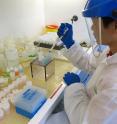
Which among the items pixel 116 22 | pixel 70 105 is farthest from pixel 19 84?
pixel 116 22

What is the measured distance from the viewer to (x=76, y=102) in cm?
101

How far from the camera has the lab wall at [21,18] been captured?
149 cm

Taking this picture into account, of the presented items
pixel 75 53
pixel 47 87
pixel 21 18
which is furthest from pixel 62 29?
pixel 21 18

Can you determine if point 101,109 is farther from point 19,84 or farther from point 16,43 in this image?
point 16,43

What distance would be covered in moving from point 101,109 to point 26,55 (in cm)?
89

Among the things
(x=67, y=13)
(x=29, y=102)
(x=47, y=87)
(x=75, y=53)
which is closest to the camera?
(x=29, y=102)

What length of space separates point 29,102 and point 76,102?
250 millimetres

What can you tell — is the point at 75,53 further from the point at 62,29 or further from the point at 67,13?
the point at 67,13

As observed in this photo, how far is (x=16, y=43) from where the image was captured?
160 centimetres

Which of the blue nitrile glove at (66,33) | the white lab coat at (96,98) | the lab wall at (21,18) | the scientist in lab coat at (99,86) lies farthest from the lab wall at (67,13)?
the scientist in lab coat at (99,86)

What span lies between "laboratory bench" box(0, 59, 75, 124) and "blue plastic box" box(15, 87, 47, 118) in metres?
0.02

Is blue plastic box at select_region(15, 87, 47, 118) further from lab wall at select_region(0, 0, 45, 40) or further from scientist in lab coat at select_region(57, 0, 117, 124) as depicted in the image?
lab wall at select_region(0, 0, 45, 40)

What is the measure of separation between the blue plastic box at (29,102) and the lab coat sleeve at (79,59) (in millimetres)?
407

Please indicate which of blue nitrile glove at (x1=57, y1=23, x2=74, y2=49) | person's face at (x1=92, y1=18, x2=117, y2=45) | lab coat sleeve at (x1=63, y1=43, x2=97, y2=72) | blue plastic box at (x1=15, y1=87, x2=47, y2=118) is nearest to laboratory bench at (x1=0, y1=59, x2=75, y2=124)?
blue plastic box at (x1=15, y1=87, x2=47, y2=118)
